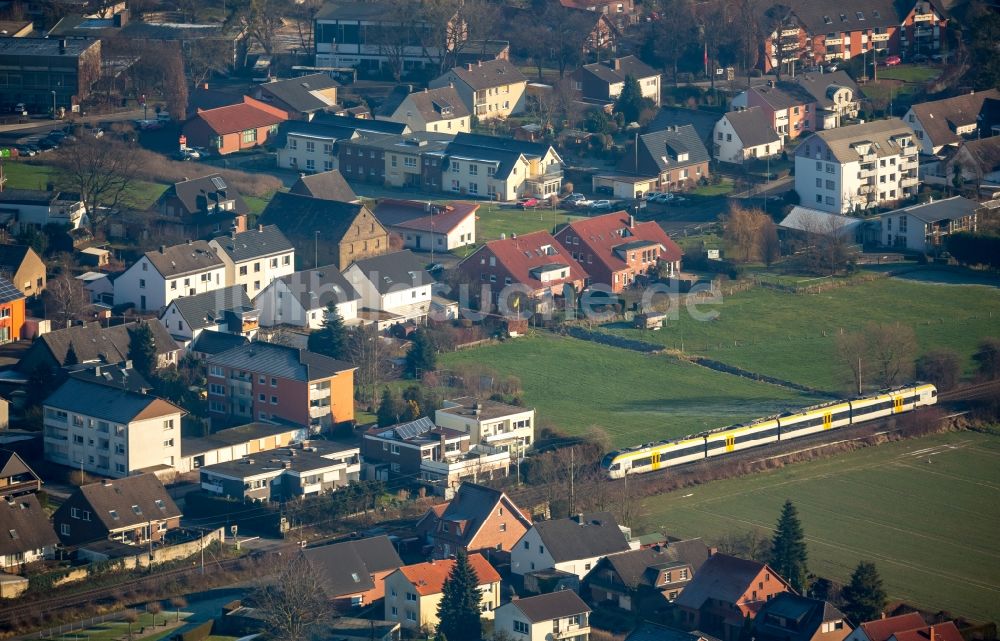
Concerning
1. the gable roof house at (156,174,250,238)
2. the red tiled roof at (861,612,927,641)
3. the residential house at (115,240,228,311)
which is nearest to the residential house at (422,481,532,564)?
Result: the red tiled roof at (861,612,927,641)

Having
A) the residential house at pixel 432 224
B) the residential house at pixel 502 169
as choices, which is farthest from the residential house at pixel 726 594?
the residential house at pixel 502 169

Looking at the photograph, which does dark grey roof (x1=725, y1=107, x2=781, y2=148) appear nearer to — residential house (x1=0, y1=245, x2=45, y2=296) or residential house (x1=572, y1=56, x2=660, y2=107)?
residential house (x1=572, y1=56, x2=660, y2=107)

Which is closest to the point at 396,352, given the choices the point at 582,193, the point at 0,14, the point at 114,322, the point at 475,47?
the point at 114,322

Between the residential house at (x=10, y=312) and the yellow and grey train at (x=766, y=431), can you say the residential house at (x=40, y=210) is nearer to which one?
the residential house at (x=10, y=312)

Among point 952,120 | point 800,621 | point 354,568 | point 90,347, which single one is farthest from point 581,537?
point 952,120

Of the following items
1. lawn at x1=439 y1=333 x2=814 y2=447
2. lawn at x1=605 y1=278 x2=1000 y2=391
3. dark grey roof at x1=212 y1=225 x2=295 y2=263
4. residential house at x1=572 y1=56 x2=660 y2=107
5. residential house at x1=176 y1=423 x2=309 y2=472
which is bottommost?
residential house at x1=176 y1=423 x2=309 y2=472
